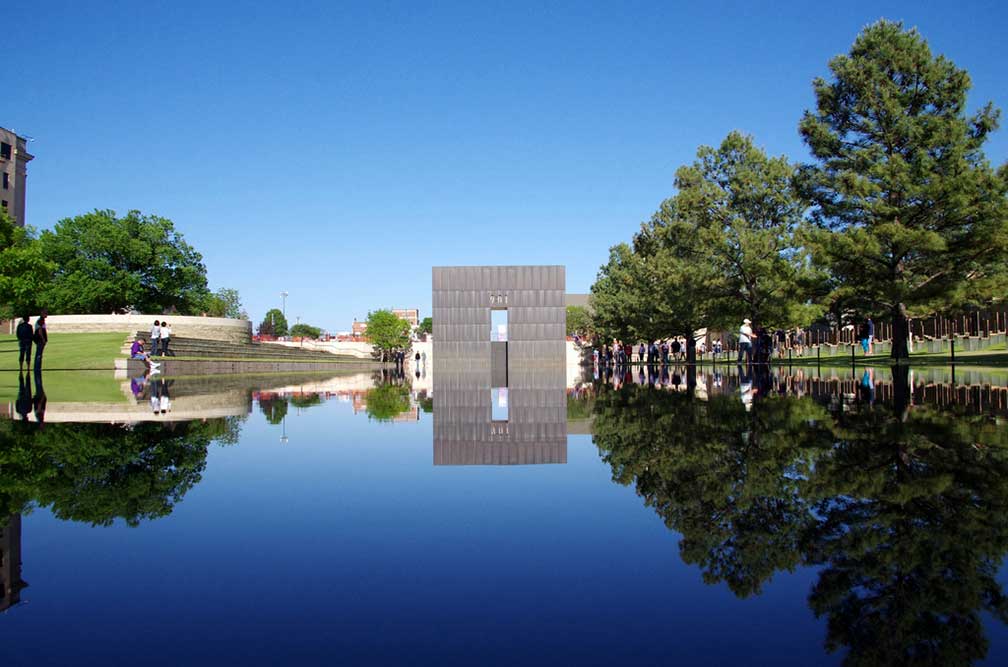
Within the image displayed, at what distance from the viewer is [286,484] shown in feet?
16.4

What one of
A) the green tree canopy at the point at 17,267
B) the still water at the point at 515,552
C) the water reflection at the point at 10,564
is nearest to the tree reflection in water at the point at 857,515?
the still water at the point at 515,552

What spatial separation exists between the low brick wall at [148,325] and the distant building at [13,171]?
23.1 meters

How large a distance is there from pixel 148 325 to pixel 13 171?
32709 millimetres

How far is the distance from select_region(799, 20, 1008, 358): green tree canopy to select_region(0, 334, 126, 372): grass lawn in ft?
99.8

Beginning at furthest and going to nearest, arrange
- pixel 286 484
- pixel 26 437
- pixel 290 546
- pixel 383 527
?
pixel 26 437 < pixel 286 484 < pixel 383 527 < pixel 290 546

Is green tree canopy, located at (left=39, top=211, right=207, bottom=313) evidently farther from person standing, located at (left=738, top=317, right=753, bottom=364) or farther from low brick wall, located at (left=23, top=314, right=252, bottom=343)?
person standing, located at (left=738, top=317, right=753, bottom=364)

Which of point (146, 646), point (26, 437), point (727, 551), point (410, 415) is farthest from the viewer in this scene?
point (410, 415)

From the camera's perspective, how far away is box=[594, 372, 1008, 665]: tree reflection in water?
2.34 meters

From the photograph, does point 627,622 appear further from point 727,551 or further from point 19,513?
point 19,513

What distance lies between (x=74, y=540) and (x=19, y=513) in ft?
2.28

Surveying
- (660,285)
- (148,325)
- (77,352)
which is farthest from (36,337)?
(148,325)

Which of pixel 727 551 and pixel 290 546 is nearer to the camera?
pixel 727 551

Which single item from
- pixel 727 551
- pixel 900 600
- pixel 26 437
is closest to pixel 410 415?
pixel 26 437

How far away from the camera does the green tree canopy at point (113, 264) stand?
58875mm
